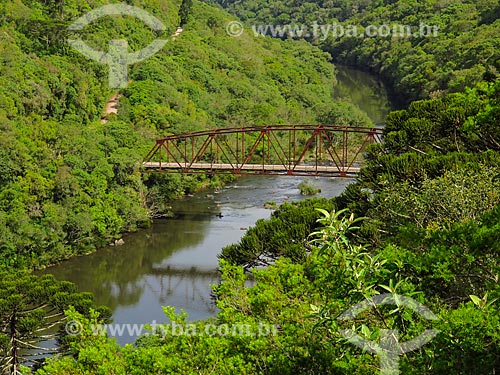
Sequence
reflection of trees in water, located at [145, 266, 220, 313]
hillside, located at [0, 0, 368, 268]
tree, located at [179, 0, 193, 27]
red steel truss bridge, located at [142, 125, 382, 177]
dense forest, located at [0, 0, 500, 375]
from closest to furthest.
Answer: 1. dense forest, located at [0, 0, 500, 375]
2. reflection of trees in water, located at [145, 266, 220, 313]
3. hillside, located at [0, 0, 368, 268]
4. red steel truss bridge, located at [142, 125, 382, 177]
5. tree, located at [179, 0, 193, 27]

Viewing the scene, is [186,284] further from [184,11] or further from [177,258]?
[184,11]

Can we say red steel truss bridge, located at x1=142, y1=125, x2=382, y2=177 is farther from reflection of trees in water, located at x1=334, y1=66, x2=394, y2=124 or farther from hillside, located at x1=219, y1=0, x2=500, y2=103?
reflection of trees in water, located at x1=334, y1=66, x2=394, y2=124

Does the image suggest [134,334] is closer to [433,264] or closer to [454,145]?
[454,145]

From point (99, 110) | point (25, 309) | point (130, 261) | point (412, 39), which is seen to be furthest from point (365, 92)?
point (25, 309)

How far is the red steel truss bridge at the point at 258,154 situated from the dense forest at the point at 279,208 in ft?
4.49

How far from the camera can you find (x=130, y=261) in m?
31.7

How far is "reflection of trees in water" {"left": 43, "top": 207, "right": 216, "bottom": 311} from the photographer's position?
28.1 m

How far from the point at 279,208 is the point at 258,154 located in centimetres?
2037

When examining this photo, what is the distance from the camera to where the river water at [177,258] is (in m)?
26.3

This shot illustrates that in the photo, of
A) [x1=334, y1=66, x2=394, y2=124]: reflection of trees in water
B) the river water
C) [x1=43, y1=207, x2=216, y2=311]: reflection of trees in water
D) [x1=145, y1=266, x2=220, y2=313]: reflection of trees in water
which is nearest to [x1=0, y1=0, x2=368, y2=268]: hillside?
[x1=43, y1=207, x2=216, y2=311]: reflection of trees in water

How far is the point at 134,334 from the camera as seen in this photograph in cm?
2300

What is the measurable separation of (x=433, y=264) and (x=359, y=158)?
40.7 m

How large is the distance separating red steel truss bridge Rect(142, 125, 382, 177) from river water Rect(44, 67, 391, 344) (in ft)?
5.92

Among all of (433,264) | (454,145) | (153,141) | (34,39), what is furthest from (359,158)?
(433,264)
